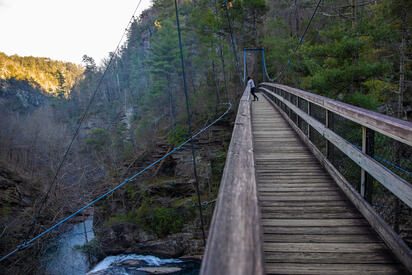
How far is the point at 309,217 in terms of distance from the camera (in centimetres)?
232

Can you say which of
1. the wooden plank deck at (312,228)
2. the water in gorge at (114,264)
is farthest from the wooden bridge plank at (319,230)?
the water in gorge at (114,264)

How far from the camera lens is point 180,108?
32.6 metres

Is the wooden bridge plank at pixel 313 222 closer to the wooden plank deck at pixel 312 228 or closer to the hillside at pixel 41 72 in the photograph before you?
the wooden plank deck at pixel 312 228

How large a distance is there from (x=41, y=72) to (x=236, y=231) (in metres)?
99.2

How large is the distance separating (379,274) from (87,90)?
75.7 metres

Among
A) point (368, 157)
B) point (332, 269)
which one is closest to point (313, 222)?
point (332, 269)

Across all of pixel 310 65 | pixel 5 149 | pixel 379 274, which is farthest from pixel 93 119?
pixel 379 274

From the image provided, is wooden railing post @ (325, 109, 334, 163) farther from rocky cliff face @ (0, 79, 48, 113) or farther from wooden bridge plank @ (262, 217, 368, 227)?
rocky cliff face @ (0, 79, 48, 113)

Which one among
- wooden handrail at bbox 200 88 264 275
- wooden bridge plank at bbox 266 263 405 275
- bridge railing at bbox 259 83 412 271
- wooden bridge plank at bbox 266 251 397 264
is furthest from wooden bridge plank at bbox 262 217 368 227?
wooden handrail at bbox 200 88 264 275

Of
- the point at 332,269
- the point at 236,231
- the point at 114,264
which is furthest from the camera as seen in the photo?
the point at 114,264

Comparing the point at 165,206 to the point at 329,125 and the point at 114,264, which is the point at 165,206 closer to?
the point at 114,264

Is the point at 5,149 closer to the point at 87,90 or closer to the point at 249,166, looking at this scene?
the point at 249,166

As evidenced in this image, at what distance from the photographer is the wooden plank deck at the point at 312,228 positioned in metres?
1.67

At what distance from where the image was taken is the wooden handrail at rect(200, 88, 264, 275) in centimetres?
65
